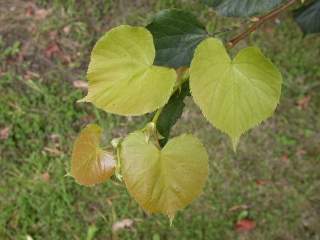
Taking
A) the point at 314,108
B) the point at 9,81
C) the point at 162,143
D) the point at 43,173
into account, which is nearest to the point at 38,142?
the point at 43,173

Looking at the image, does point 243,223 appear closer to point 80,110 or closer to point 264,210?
point 264,210

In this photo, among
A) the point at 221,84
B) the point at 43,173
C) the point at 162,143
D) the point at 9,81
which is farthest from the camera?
the point at 9,81

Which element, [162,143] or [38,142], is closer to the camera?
[162,143]

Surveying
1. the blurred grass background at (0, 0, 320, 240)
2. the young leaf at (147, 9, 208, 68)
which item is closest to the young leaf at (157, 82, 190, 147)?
the young leaf at (147, 9, 208, 68)

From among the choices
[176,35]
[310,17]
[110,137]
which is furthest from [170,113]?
[110,137]

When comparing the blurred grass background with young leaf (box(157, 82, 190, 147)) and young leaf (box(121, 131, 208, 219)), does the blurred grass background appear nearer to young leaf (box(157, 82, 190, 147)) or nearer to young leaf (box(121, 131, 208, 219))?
young leaf (box(157, 82, 190, 147))
